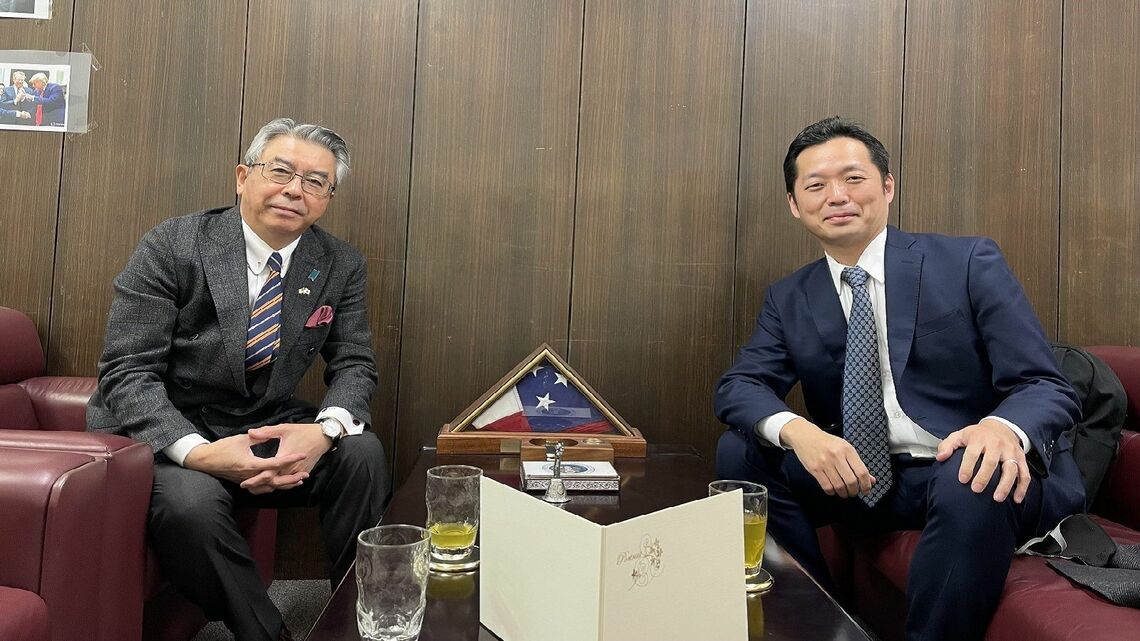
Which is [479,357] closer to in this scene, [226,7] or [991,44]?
[226,7]

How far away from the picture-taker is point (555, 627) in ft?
2.48

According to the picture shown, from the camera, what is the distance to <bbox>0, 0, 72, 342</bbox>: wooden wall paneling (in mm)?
2158

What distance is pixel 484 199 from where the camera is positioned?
227cm

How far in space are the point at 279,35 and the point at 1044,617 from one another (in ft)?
7.81

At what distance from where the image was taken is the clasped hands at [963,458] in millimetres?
1248

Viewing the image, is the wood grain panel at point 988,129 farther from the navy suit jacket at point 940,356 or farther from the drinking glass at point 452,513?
the drinking glass at point 452,513

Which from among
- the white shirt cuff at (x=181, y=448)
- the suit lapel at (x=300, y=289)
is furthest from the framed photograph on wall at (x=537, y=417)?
the white shirt cuff at (x=181, y=448)

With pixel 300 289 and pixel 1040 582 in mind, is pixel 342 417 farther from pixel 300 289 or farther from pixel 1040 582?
pixel 1040 582

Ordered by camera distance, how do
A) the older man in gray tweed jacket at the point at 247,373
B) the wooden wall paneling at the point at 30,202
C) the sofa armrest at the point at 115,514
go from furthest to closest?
the wooden wall paneling at the point at 30,202
the older man in gray tweed jacket at the point at 247,373
the sofa armrest at the point at 115,514

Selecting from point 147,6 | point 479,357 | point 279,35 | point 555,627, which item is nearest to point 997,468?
point 555,627

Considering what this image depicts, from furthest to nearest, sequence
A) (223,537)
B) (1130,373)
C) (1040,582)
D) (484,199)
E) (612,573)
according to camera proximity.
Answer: (484,199)
(1130,373)
(223,537)
(1040,582)
(612,573)

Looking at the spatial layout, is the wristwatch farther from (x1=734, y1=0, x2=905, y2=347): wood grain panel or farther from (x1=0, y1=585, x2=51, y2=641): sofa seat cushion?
(x1=734, y1=0, x2=905, y2=347): wood grain panel

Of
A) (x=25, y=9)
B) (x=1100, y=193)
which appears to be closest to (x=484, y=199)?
(x=25, y=9)

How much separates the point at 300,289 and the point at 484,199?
2.21 ft
